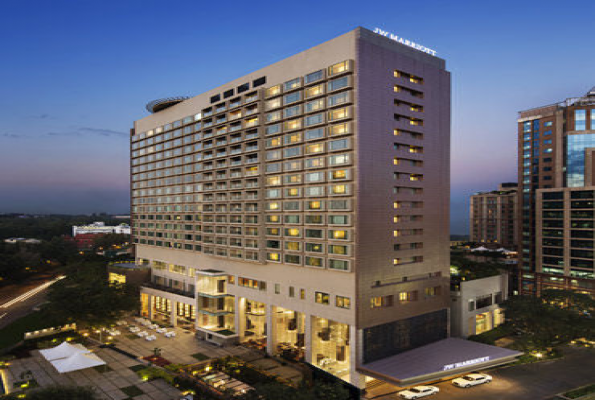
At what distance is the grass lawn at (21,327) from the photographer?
71.8 meters

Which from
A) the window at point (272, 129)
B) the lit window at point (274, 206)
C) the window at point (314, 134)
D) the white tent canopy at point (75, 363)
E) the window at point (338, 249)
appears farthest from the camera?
the lit window at point (274, 206)

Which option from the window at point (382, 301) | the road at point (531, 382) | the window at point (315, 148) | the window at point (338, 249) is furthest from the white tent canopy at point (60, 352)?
the window at point (315, 148)

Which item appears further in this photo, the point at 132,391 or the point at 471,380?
the point at 471,380

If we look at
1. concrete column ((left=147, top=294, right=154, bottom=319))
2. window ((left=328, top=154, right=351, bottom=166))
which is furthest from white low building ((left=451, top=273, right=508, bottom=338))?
concrete column ((left=147, top=294, right=154, bottom=319))

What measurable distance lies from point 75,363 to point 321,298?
3616 cm

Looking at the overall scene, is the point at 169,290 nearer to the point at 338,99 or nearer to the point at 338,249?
the point at 338,249

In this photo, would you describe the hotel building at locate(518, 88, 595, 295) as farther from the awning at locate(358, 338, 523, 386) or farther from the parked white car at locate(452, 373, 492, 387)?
the awning at locate(358, 338, 523, 386)

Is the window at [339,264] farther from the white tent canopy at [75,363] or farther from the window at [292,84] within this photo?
the white tent canopy at [75,363]

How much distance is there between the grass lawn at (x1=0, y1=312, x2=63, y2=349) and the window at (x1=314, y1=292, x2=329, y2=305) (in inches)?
2051

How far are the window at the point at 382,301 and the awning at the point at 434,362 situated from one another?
7233 mm

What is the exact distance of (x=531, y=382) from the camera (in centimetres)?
5534

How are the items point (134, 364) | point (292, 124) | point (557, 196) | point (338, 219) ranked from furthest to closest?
point (557, 196) < point (292, 124) < point (134, 364) < point (338, 219)

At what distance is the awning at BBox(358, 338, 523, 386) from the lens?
4722cm

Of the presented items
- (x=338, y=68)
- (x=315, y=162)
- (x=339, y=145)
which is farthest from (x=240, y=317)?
(x=338, y=68)
